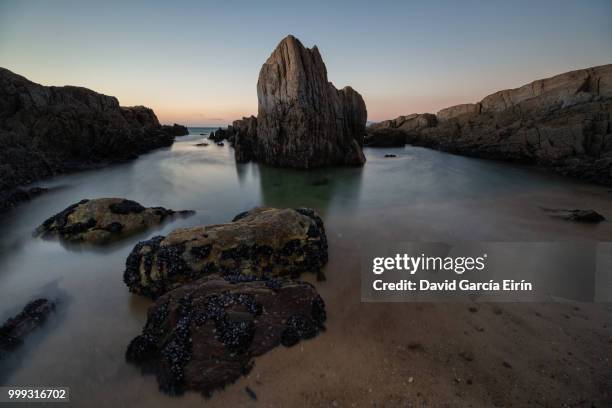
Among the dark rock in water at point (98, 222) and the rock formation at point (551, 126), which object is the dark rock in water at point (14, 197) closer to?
the dark rock in water at point (98, 222)

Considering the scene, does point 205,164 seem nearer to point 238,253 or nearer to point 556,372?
point 238,253

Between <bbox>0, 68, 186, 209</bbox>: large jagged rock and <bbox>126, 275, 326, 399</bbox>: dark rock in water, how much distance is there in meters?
19.2

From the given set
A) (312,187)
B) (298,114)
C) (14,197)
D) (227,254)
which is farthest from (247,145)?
(227,254)

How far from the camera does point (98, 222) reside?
973 centimetres

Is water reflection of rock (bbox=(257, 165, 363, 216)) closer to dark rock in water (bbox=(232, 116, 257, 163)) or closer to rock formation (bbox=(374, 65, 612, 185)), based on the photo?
Answer: dark rock in water (bbox=(232, 116, 257, 163))

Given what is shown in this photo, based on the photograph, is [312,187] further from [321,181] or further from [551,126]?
[551,126]

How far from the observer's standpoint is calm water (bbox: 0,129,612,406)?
4668 millimetres

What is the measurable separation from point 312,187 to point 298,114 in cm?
949

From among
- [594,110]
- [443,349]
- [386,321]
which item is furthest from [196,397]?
[594,110]

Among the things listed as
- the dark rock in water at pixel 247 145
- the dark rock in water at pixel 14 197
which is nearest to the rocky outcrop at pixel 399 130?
the dark rock in water at pixel 247 145

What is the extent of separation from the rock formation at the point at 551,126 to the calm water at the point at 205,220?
3393 millimetres

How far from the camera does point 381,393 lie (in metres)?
3.83

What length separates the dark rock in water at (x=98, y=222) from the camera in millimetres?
9352

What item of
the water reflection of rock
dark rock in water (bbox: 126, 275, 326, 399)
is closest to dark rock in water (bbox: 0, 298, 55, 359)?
dark rock in water (bbox: 126, 275, 326, 399)
